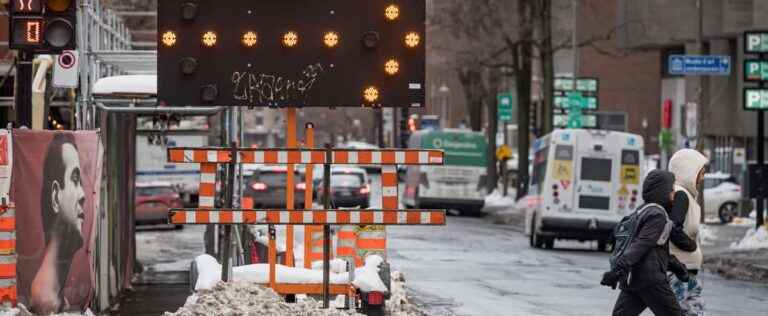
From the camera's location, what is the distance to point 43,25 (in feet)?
52.1

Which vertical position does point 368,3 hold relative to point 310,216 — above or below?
above

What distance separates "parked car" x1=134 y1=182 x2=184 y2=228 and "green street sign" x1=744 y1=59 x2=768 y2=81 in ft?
52.3

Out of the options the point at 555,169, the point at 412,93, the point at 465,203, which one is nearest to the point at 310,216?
the point at 412,93

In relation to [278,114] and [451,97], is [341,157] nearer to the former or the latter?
[451,97]

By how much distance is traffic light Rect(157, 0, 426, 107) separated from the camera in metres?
14.6

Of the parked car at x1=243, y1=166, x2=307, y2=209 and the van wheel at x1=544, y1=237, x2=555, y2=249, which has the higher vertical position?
the parked car at x1=243, y1=166, x2=307, y2=209

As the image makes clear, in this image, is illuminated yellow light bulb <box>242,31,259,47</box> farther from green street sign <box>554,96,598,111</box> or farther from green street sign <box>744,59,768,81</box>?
green street sign <box>554,96,598,111</box>

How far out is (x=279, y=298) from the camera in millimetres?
14445

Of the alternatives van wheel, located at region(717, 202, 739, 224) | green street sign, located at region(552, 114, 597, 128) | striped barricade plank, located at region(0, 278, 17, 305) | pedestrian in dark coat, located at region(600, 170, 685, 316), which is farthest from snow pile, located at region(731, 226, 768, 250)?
green street sign, located at region(552, 114, 597, 128)

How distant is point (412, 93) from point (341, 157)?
1002 mm

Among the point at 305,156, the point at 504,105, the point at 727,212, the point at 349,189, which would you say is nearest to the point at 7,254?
the point at 305,156


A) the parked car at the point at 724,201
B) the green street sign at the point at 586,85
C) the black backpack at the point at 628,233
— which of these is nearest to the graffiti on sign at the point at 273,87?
the black backpack at the point at 628,233

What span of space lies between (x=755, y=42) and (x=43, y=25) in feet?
73.6

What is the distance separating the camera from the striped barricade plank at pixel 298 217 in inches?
536
